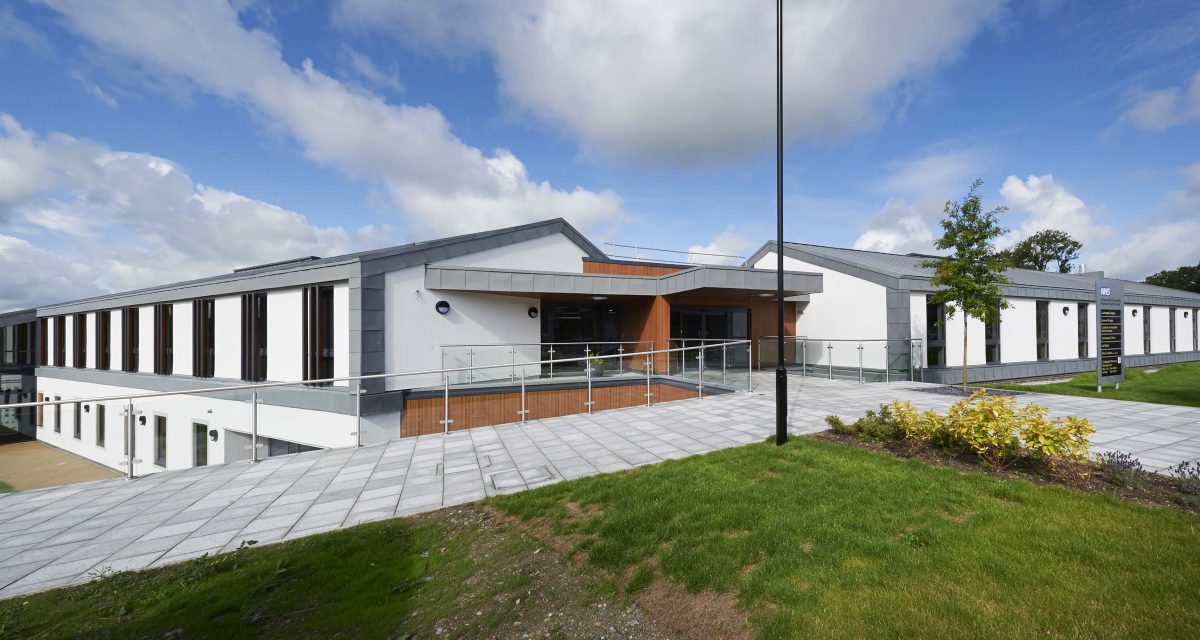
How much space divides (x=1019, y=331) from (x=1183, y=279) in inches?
→ 2527

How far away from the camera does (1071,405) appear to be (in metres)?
10.2

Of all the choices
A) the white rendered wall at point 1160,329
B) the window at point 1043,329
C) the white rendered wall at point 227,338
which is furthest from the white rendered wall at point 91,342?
the white rendered wall at point 1160,329

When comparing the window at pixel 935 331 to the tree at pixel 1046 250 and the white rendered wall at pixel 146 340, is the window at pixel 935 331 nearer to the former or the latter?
the white rendered wall at pixel 146 340

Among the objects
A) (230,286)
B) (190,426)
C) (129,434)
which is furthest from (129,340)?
(129,434)

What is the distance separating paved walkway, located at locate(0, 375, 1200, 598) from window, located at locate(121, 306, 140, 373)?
1722 centimetres

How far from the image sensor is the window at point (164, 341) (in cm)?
1743

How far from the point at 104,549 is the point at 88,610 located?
1466 millimetres

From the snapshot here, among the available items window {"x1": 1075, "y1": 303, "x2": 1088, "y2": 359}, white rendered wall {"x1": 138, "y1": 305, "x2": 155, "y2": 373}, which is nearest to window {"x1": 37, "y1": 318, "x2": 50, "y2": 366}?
white rendered wall {"x1": 138, "y1": 305, "x2": 155, "y2": 373}

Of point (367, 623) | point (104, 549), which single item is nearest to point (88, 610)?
point (104, 549)

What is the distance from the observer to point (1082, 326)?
2070 centimetres

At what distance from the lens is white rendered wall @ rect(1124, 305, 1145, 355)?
914 inches

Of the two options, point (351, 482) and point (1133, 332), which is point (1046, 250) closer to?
point (1133, 332)

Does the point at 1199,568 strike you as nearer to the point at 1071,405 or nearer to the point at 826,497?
the point at 826,497

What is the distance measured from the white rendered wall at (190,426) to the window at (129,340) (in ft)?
35.9
